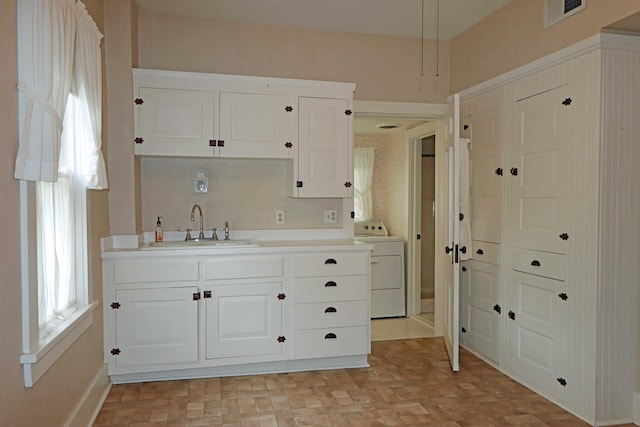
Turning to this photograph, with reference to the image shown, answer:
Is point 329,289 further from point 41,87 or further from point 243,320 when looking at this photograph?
point 41,87

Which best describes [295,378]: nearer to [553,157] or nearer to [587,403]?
[587,403]

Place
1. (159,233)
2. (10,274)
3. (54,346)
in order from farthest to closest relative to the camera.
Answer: (159,233) → (54,346) → (10,274)

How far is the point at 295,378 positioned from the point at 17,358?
6.92ft

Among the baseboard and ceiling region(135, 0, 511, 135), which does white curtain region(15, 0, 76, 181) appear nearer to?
the baseboard

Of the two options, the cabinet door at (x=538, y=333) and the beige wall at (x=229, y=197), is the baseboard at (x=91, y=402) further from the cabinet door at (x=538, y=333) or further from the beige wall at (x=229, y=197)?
the cabinet door at (x=538, y=333)

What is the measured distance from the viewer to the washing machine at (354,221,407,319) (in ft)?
17.8

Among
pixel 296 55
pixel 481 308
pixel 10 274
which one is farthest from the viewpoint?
pixel 296 55

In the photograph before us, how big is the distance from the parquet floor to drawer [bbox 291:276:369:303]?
570mm

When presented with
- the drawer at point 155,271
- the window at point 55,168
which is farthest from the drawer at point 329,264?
the window at point 55,168

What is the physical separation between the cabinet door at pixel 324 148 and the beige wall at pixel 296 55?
48cm

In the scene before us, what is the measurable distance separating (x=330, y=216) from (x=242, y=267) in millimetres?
1073

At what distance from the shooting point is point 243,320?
3.50 meters

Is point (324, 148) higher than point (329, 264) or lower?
higher

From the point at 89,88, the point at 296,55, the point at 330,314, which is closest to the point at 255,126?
the point at 296,55
